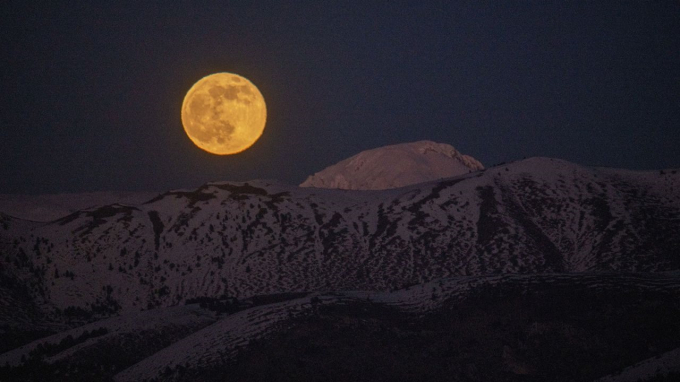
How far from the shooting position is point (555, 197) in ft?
292

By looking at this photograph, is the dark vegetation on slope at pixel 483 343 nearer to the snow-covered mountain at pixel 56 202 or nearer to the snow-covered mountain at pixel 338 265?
the snow-covered mountain at pixel 338 265

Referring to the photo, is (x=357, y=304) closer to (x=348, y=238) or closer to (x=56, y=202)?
(x=348, y=238)

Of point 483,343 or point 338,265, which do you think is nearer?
point 483,343

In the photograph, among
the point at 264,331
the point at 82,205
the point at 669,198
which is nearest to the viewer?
the point at 264,331

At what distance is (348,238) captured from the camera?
288 feet

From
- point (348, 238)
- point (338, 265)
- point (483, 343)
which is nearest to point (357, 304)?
point (483, 343)

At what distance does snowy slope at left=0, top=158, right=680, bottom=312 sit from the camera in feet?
243

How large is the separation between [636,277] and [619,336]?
29.8ft

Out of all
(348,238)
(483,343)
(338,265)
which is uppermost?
(483,343)

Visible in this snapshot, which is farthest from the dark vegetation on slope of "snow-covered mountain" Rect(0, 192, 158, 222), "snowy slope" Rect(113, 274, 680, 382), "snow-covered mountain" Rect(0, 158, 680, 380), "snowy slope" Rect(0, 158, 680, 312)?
"snow-covered mountain" Rect(0, 192, 158, 222)

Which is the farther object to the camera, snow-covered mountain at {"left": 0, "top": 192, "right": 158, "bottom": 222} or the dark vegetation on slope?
snow-covered mountain at {"left": 0, "top": 192, "right": 158, "bottom": 222}

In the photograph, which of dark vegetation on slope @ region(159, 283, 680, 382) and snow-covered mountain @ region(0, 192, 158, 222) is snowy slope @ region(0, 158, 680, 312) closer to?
dark vegetation on slope @ region(159, 283, 680, 382)

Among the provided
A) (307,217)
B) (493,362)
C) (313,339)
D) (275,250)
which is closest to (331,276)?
(275,250)

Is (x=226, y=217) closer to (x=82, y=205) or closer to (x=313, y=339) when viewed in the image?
(x=313, y=339)
